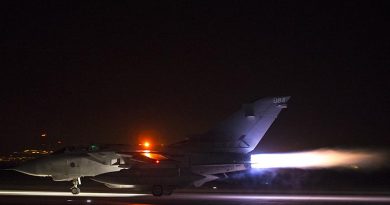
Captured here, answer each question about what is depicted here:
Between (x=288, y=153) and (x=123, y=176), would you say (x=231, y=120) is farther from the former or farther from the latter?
(x=123, y=176)

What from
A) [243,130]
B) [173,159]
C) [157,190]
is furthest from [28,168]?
[243,130]

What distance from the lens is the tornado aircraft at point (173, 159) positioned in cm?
2603

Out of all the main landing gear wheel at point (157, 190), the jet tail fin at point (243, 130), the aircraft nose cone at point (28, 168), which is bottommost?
the main landing gear wheel at point (157, 190)

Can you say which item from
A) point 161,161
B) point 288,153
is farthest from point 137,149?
point 288,153

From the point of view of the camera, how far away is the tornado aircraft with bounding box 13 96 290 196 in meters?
26.0

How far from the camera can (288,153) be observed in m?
29.4

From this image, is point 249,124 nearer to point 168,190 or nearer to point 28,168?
point 168,190

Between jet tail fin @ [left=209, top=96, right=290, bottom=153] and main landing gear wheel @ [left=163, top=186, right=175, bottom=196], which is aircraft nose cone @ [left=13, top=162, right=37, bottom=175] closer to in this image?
main landing gear wheel @ [left=163, top=186, right=175, bottom=196]

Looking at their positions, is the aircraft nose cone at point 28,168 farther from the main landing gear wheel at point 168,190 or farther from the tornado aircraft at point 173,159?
the main landing gear wheel at point 168,190

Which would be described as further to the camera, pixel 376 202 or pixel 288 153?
pixel 288 153

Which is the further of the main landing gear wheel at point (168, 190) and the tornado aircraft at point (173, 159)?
the main landing gear wheel at point (168, 190)

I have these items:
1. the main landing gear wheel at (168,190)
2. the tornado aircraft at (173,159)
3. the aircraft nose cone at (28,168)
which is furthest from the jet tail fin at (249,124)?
the aircraft nose cone at (28,168)

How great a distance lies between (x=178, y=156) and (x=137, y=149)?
1.98 metres

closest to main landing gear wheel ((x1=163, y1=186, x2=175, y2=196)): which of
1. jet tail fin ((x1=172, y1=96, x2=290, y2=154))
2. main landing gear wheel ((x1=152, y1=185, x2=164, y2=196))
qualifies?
main landing gear wheel ((x1=152, y1=185, x2=164, y2=196))
